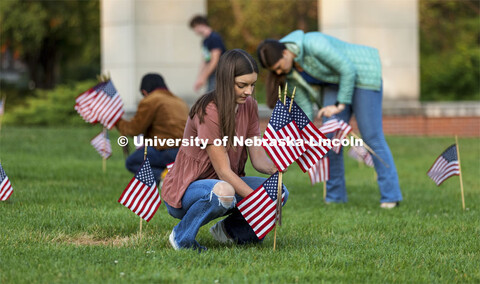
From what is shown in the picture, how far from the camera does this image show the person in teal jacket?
8.51m

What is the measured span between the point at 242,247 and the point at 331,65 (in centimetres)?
298

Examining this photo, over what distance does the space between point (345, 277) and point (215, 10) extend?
31.2 metres

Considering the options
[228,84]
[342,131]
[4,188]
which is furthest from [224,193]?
[342,131]

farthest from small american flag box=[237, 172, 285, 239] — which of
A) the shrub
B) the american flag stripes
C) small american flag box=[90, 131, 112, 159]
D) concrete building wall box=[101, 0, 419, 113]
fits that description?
the shrub

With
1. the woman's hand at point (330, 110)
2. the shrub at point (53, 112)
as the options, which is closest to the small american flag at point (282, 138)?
the woman's hand at point (330, 110)

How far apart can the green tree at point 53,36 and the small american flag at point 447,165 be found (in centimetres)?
2338

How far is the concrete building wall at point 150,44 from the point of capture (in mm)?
18062

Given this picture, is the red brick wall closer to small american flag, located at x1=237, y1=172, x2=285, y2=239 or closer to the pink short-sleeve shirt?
the pink short-sleeve shirt

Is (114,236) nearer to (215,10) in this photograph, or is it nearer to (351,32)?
(351,32)

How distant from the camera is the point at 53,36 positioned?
3534cm

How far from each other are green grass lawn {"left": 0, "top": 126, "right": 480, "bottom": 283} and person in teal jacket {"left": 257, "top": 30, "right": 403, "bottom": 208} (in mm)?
369

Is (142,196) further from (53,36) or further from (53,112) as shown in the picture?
(53,36)

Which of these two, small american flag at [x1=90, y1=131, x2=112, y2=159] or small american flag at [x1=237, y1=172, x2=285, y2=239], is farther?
small american flag at [x1=90, y1=131, x2=112, y2=159]

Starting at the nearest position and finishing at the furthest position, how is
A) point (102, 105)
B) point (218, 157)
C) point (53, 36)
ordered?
point (218, 157) < point (102, 105) < point (53, 36)
